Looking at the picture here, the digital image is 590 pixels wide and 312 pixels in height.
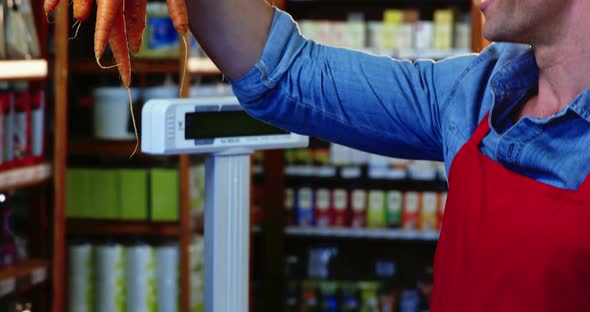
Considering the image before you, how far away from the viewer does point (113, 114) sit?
186 inches

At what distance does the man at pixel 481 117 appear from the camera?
4.22 ft

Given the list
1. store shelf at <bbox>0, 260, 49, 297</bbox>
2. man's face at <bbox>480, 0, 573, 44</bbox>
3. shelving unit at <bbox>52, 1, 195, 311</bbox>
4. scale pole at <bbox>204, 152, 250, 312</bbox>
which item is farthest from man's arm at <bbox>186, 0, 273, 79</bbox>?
shelving unit at <bbox>52, 1, 195, 311</bbox>

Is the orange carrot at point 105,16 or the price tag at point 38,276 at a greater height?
the orange carrot at point 105,16

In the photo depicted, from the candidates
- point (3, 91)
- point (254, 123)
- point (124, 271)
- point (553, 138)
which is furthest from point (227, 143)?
point (124, 271)

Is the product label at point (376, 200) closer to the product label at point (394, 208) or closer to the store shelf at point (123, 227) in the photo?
the product label at point (394, 208)

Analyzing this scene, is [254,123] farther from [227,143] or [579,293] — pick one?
[579,293]

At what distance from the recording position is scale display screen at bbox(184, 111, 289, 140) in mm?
2238

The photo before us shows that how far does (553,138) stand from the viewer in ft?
4.42

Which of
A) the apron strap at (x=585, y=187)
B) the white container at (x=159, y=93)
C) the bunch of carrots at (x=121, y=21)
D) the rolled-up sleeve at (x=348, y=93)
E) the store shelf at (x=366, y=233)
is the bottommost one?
the store shelf at (x=366, y=233)

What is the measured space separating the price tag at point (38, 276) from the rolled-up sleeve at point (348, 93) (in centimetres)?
277

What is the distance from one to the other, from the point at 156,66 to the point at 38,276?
1164 millimetres

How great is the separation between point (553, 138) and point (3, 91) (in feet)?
9.97

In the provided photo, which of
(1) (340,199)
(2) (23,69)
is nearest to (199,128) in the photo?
(2) (23,69)

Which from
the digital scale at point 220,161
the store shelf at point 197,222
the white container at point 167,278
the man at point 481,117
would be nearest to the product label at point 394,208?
the store shelf at point 197,222
